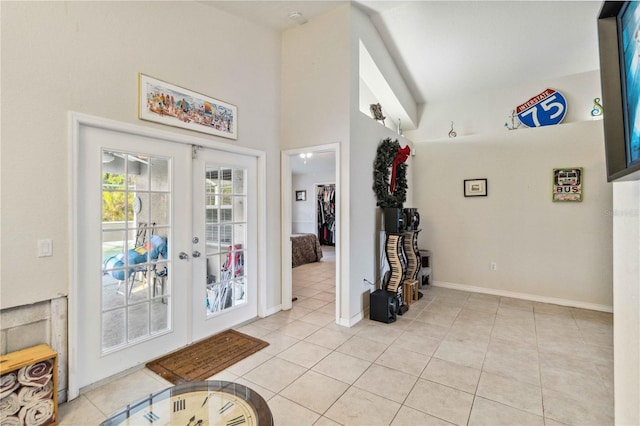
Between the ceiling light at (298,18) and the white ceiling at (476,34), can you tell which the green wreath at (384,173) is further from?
the ceiling light at (298,18)

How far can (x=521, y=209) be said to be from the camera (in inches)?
171

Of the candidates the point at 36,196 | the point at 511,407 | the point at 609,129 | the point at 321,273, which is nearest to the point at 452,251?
the point at 321,273

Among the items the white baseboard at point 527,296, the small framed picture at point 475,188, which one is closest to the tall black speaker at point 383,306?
the white baseboard at point 527,296

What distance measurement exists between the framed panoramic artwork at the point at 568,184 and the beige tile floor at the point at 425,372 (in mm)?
1556

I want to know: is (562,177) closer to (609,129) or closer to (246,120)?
(609,129)

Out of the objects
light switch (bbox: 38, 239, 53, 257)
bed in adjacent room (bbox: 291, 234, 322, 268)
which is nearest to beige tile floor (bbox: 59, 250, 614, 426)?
light switch (bbox: 38, 239, 53, 257)

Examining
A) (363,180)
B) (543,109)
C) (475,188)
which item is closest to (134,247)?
(363,180)

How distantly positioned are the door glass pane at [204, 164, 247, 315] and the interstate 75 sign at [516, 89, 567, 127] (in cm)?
456

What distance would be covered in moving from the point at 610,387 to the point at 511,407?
88cm

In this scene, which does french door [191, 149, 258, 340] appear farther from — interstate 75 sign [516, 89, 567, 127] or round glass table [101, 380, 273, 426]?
interstate 75 sign [516, 89, 567, 127]

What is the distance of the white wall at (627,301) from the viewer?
119 centimetres

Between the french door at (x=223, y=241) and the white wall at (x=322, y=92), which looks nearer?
the french door at (x=223, y=241)

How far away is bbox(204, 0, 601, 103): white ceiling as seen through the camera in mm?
3250

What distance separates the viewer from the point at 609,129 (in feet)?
3.60
